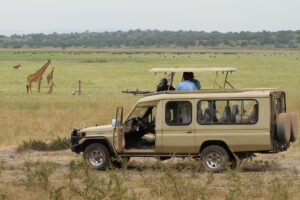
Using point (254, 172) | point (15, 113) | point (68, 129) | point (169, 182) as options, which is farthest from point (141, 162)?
point (15, 113)

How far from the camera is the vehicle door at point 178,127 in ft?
48.7

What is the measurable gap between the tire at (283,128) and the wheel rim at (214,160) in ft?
3.88

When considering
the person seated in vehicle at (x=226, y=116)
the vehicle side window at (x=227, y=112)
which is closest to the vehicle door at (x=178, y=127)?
the vehicle side window at (x=227, y=112)

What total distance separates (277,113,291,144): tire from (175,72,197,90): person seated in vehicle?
80.4 inches

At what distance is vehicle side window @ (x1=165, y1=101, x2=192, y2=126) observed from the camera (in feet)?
48.8

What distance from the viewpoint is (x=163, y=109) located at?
15.0 meters

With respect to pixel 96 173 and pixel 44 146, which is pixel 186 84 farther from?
pixel 44 146

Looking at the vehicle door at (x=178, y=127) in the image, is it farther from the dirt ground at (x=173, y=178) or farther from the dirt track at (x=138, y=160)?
the dirt track at (x=138, y=160)

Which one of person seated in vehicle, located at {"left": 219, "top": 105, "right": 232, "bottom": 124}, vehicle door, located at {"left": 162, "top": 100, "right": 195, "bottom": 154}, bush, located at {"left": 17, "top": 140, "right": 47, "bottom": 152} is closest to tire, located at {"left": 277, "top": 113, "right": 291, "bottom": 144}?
person seated in vehicle, located at {"left": 219, "top": 105, "right": 232, "bottom": 124}

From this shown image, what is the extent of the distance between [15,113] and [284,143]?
54.1ft

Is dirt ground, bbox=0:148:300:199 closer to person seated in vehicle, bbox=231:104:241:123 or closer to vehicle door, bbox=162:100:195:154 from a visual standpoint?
vehicle door, bbox=162:100:195:154

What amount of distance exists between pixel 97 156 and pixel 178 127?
71.4 inches

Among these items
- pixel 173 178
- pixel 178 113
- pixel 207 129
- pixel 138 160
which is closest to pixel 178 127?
pixel 178 113

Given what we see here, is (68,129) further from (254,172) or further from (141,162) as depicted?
(254,172)
